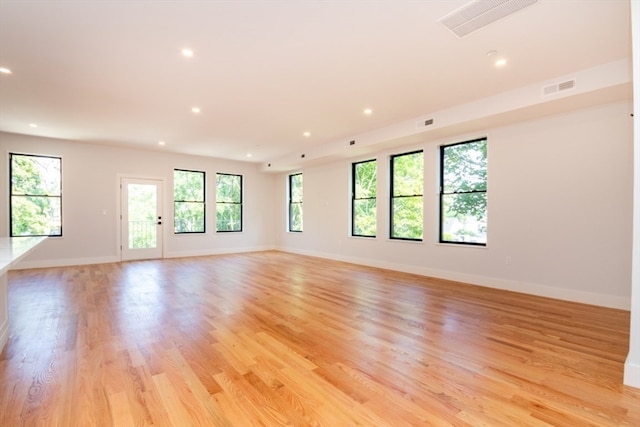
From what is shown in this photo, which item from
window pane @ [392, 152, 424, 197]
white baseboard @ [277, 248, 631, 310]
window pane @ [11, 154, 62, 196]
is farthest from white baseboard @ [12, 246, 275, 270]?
window pane @ [392, 152, 424, 197]

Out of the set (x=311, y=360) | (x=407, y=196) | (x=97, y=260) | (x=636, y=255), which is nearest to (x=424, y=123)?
(x=407, y=196)

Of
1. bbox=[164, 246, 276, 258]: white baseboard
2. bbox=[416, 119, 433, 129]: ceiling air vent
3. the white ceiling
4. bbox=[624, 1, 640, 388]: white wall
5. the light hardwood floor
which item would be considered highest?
the white ceiling

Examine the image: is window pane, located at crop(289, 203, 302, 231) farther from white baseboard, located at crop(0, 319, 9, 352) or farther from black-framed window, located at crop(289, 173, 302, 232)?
white baseboard, located at crop(0, 319, 9, 352)

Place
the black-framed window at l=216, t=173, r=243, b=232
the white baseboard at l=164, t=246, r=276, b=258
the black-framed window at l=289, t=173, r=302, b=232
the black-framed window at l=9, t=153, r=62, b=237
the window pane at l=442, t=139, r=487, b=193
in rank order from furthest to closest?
the black-framed window at l=289, t=173, r=302, b=232 < the black-framed window at l=216, t=173, r=243, b=232 < the white baseboard at l=164, t=246, r=276, b=258 < the black-framed window at l=9, t=153, r=62, b=237 < the window pane at l=442, t=139, r=487, b=193

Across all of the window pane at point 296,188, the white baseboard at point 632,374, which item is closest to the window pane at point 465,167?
the white baseboard at point 632,374

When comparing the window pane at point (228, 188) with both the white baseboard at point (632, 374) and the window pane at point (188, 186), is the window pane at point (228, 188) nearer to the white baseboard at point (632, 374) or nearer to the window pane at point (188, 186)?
the window pane at point (188, 186)

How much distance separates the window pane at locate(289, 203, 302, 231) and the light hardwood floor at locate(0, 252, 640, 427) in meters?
4.96

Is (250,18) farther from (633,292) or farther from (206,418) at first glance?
(633,292)

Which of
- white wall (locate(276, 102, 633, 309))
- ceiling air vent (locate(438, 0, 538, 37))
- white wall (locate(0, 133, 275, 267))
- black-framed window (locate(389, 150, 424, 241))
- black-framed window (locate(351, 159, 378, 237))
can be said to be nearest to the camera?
ceiling air vent (locate(438, 0, 538, 37))

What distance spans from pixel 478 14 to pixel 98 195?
8.12 meters

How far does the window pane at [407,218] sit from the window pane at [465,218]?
497 mm

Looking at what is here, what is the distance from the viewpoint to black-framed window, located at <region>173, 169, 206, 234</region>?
8391 mm

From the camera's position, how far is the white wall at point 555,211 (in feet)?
12.6

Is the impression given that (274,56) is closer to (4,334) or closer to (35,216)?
(4,334)
